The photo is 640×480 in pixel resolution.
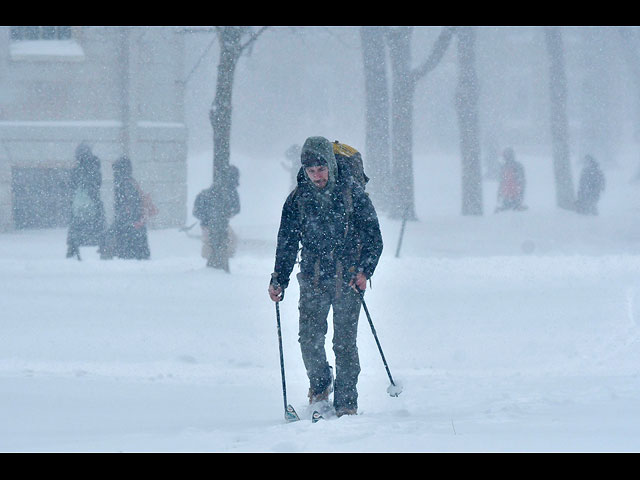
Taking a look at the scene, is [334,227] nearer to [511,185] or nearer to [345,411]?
[345,411]

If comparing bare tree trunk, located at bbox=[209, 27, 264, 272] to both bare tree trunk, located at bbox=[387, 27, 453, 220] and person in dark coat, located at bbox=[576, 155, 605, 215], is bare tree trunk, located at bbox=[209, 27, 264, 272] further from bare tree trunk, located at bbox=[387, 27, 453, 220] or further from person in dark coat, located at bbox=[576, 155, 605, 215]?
person in dark coat, located at bbox=[576, 155, 605, 215]

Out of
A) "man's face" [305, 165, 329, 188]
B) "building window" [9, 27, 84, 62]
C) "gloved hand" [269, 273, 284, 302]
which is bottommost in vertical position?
"gloved hand" [269, 273, 284, 302]

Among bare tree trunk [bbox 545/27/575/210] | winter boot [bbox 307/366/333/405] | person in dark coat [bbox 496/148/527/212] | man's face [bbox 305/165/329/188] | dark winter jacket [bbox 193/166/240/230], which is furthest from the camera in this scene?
bare tree trunk [bbox 545/27/575/210]

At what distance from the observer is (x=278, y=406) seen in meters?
5.73

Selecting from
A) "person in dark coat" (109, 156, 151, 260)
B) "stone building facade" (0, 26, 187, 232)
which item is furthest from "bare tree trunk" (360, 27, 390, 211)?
"person in dark coat" (109, 156, 151, 260)

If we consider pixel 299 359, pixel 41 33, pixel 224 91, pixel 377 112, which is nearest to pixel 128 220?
pixel 224 91

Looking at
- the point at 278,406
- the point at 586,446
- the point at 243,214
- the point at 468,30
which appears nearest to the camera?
the point at 586,446

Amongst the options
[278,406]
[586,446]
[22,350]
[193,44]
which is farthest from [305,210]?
[193,44]

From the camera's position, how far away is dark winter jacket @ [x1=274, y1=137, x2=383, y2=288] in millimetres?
4977

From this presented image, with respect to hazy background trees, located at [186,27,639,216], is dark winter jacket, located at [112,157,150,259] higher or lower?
lower

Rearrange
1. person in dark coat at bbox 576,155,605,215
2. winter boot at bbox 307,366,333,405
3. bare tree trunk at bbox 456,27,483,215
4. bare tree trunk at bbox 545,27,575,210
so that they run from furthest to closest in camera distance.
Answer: bare tree trunk at bbox 545,27,575,210 → person in dark coat at bbox 576,155,605,215 → bare tree trunk at bbox 456,27,483,215 → winter boot at bbox 307,366,333,405

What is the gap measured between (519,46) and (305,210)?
108ft

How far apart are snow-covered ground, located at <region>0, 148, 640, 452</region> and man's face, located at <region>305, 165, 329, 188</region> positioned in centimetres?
133

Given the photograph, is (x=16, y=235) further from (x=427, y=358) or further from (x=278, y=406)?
(x=278, y=406)
